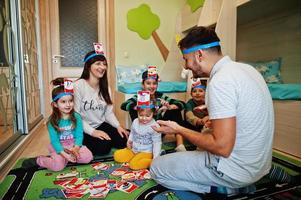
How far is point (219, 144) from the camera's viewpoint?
2.53 feet

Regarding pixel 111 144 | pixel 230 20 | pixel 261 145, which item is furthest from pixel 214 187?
pixel 230 20

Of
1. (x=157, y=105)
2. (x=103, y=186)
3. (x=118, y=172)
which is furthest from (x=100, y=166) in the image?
(x=157, y=105)

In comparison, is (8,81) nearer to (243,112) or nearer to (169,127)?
(169,127)

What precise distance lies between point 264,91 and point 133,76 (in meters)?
2.33

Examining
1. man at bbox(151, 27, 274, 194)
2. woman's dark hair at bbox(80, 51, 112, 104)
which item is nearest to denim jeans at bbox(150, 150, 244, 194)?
man at bbox(151, 27, 274, 194)

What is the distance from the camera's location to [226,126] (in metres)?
0.76

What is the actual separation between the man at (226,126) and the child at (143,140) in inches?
13.9

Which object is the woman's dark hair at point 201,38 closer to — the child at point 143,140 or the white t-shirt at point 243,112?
the white t-shirt at point 243,112

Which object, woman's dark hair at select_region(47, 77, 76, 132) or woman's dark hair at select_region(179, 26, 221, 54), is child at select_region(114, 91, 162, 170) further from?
woman's dark hair at select_region(179, 26, 221, 54)

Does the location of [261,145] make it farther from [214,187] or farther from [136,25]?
[136,25]

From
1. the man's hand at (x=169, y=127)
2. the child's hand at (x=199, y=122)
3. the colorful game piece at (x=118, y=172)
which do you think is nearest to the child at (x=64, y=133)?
the colorful game piece at (x=118, y=172)

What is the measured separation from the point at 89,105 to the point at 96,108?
55 mm

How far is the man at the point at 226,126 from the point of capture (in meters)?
0.77

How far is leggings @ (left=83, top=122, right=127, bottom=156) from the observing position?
151cm
